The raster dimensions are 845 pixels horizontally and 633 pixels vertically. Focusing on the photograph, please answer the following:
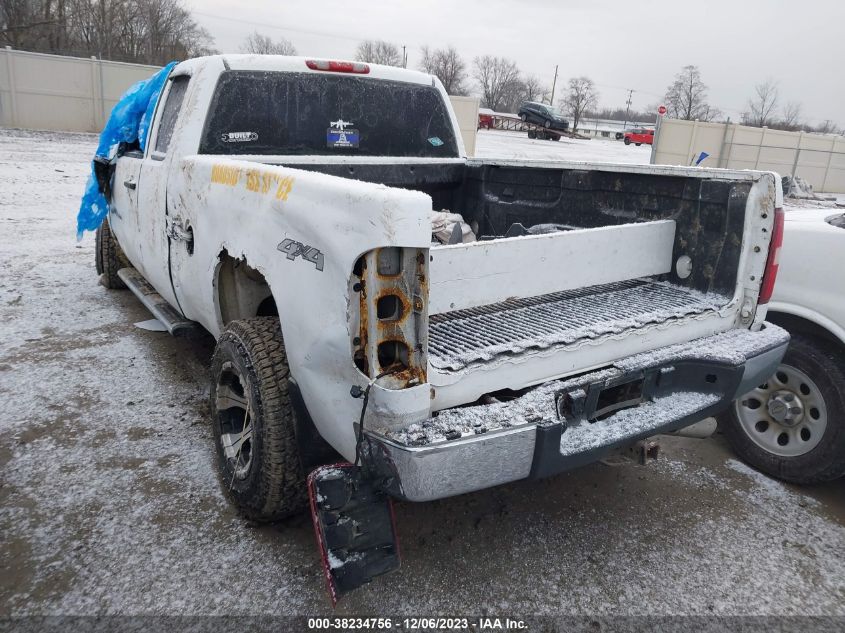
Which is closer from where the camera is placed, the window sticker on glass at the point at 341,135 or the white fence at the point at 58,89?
the window sticker on glass at the point at 341,135

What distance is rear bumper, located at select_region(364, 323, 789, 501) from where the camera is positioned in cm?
200

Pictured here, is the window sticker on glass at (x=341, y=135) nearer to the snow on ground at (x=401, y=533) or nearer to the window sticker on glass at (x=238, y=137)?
the window sticker on glass at (x=238, y=137)

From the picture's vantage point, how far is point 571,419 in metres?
2.39

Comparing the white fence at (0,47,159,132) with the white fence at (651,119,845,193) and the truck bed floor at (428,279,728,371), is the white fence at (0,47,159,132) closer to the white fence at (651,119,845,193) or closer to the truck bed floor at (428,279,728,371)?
the white fence at (651,119,845,193)

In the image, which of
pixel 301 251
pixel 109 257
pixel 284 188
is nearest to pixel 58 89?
pixel 109 257

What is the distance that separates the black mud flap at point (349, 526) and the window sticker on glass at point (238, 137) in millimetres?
2296

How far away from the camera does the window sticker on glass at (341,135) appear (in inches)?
160

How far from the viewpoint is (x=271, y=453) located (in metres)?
2.57

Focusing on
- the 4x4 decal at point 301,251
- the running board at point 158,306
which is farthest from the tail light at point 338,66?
the 4x4 decal at point 301,251

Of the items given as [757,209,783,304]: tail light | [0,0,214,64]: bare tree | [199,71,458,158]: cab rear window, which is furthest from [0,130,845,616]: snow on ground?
[0,0,214,64]: bare tree

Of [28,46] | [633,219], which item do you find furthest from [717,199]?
[28,46]

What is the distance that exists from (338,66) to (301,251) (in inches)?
→ 87.1

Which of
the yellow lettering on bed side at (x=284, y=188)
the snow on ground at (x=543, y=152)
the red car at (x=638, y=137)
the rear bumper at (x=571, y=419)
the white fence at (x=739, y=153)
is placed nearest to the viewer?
the rear bumper at (x=571, y=419)

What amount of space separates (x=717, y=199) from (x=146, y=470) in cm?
319
